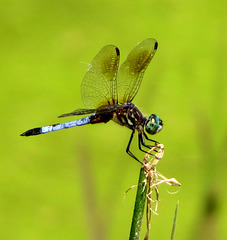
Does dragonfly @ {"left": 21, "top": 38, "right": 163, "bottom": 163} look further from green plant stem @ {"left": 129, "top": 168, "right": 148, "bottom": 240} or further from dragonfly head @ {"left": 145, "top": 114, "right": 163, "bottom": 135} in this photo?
green plant stem @ {"left": 129, "top": 168, "right": 148, "bottom": 240}

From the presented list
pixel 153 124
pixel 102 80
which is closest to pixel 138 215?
pixel 153 124

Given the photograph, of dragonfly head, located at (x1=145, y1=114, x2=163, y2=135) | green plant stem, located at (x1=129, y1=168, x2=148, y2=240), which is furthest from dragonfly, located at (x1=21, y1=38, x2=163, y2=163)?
green plant stem, located at (x1=129, y1=168, x2=148, y2=240)

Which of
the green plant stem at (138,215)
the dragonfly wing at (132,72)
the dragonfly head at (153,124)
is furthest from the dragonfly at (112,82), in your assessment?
the green plant stem at (138,215)

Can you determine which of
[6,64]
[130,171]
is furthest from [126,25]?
[130,171]

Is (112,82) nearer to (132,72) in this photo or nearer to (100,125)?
(132,72)

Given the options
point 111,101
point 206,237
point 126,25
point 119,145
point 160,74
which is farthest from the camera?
point 126,25

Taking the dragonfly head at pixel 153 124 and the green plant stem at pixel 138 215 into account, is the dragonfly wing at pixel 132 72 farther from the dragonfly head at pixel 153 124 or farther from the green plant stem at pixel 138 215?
the green plant stem at pixel 138 215

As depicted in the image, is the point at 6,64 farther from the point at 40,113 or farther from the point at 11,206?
the point at 11,206

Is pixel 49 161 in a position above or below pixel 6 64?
below

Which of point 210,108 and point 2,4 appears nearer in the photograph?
point 210,108
